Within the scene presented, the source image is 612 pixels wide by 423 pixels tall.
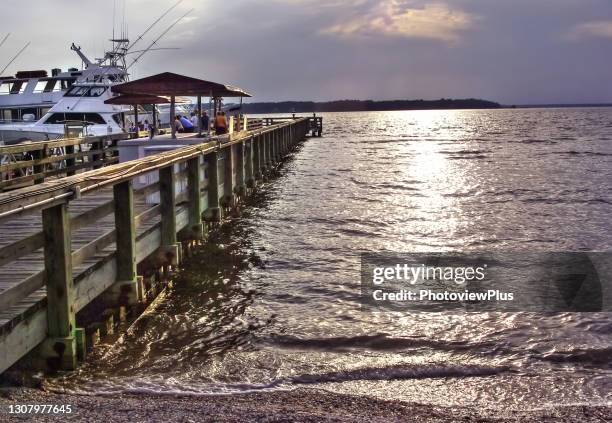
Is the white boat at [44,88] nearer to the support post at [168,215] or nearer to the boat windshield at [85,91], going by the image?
the boat windshield at [85,91]

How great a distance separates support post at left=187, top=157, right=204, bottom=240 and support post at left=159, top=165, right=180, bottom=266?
1.77 meters

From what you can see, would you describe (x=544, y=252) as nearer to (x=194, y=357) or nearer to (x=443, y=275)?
(x=443, y=275)

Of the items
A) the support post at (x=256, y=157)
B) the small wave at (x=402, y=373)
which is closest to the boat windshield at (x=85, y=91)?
the support post at (x=256, y=157)

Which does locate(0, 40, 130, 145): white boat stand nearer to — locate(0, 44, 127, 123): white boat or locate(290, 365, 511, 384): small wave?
locate(0, 44, 127, 123): white boat

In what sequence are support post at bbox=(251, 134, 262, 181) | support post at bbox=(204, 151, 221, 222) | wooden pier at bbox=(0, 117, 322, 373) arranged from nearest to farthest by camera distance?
1. wooden pier at bbox=(0, 117, 322, 373)
2. support post at bbox=(204, 151, 221, 222)
3. support post at bbox=(251, 134, 262, 181)

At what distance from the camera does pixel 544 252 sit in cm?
1239

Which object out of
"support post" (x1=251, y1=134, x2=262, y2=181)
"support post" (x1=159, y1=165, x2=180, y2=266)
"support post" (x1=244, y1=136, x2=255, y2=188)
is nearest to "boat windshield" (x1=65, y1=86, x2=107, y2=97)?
"support post" (x1=251, y1=134, x2=262, y2=181)

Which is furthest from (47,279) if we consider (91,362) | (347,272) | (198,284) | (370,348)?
(347,272)

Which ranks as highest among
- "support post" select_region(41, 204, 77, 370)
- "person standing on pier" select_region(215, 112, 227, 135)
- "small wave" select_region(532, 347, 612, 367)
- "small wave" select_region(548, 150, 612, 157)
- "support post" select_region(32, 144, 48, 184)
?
"person standing on pier" select_region(215, 112, 227, 135)

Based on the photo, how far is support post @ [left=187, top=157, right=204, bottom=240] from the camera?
1134cm

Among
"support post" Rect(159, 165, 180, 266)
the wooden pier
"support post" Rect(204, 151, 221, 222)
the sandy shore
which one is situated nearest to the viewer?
the sandy shore

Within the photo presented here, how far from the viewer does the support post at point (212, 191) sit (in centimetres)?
1330

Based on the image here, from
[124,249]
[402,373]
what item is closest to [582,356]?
[402,373]

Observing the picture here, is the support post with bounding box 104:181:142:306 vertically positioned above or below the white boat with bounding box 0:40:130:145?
below
